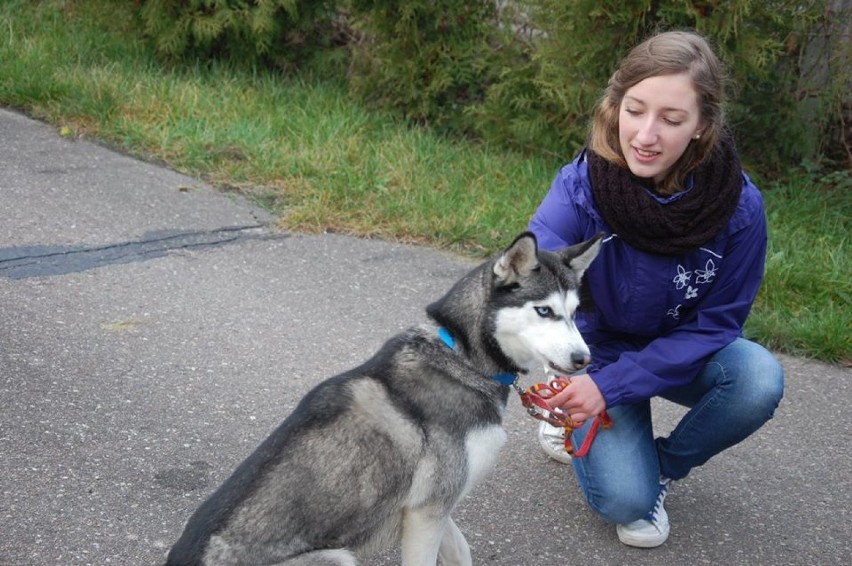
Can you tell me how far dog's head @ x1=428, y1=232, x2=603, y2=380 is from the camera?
3.28 metres

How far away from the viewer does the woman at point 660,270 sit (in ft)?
11.8

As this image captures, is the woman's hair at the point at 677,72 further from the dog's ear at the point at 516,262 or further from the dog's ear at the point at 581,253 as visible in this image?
the dog's ear at the point at 516,262

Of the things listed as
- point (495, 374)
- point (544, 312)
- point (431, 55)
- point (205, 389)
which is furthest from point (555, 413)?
point (431, 55)

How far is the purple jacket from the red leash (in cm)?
25

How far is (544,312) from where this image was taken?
3322 millimetres

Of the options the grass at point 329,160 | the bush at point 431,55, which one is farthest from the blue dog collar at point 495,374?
the bush at point 431,55

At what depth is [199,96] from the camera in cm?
799

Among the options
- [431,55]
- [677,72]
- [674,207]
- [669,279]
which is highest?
[677,72]

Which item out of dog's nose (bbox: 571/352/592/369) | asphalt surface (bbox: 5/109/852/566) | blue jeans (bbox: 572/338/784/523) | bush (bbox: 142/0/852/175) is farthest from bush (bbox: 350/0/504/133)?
dog's nose (bbox: 571/352/592/369)

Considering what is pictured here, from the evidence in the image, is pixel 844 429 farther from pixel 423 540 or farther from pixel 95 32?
pixel 95 32

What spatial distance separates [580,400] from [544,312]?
38 centimetres

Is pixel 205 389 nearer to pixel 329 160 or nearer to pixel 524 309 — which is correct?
pixel 524 309

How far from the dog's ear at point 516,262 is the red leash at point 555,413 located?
1.37 ft

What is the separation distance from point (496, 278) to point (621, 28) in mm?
3971
